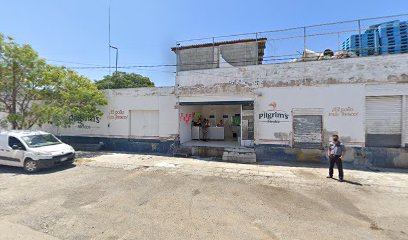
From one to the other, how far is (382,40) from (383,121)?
3971mm

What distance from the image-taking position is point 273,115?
10.8m

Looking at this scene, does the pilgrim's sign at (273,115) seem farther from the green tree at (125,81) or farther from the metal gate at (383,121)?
the green tree at (125,81)

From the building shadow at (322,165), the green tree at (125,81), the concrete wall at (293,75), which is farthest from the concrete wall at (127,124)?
the green tree at (125,81)

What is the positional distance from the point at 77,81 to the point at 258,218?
13.0 m

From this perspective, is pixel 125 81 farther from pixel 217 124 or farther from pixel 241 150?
pixel 241 150

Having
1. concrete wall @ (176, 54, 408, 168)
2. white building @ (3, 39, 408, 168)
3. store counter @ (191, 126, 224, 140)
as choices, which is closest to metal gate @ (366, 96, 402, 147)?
white building @ (3, 39, 408, 168)

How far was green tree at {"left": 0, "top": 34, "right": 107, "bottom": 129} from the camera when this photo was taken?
35.7 feet

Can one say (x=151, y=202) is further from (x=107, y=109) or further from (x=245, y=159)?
(x=107, y=109)

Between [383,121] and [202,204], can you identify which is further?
[383,121]

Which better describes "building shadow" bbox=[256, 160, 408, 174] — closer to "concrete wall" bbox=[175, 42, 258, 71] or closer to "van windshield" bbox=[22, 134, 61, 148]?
"concrete wall" bbox=[175, 42, 258, 71]

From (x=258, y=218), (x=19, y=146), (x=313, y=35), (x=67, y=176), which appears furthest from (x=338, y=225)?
(x=19, y=146)

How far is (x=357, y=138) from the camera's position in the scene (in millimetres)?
9594

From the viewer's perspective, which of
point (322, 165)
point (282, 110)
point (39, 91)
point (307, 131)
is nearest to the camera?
point (322, 165)

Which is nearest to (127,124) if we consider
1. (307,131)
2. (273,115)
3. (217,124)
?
(217,124)
